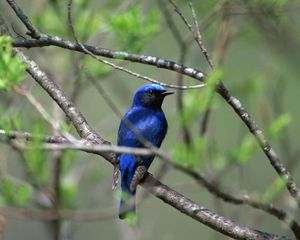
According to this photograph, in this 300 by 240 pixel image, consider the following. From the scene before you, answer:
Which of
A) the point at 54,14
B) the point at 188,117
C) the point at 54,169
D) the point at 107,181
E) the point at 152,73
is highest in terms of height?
the point at 152,73

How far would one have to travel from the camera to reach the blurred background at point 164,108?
3.86 meters

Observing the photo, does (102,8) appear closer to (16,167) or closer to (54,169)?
(54,169)

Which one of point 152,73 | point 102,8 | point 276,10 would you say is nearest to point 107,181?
point 102,8

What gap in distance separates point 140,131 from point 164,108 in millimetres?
2142

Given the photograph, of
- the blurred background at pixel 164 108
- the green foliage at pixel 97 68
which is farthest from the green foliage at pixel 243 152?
the green foliage at pixel 97 68

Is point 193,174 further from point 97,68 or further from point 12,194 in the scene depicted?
point 97,68

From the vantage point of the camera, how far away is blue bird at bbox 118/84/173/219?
171 inches

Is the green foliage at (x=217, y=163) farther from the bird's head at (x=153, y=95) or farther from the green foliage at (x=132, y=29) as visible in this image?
the bird's head at (x=153, y=95)

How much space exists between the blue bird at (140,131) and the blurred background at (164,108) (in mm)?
207

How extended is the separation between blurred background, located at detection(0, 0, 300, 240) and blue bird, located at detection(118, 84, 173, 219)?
0.21 metres

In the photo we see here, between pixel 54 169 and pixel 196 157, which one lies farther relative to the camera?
pixel 54 169

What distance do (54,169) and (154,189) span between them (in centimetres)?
212

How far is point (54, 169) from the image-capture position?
5.34 meters

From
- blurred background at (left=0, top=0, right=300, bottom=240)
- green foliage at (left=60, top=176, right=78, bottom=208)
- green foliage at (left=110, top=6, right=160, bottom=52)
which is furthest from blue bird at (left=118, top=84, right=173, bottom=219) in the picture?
green foliage at (left=60, top=176, right=78, bottom=208)
